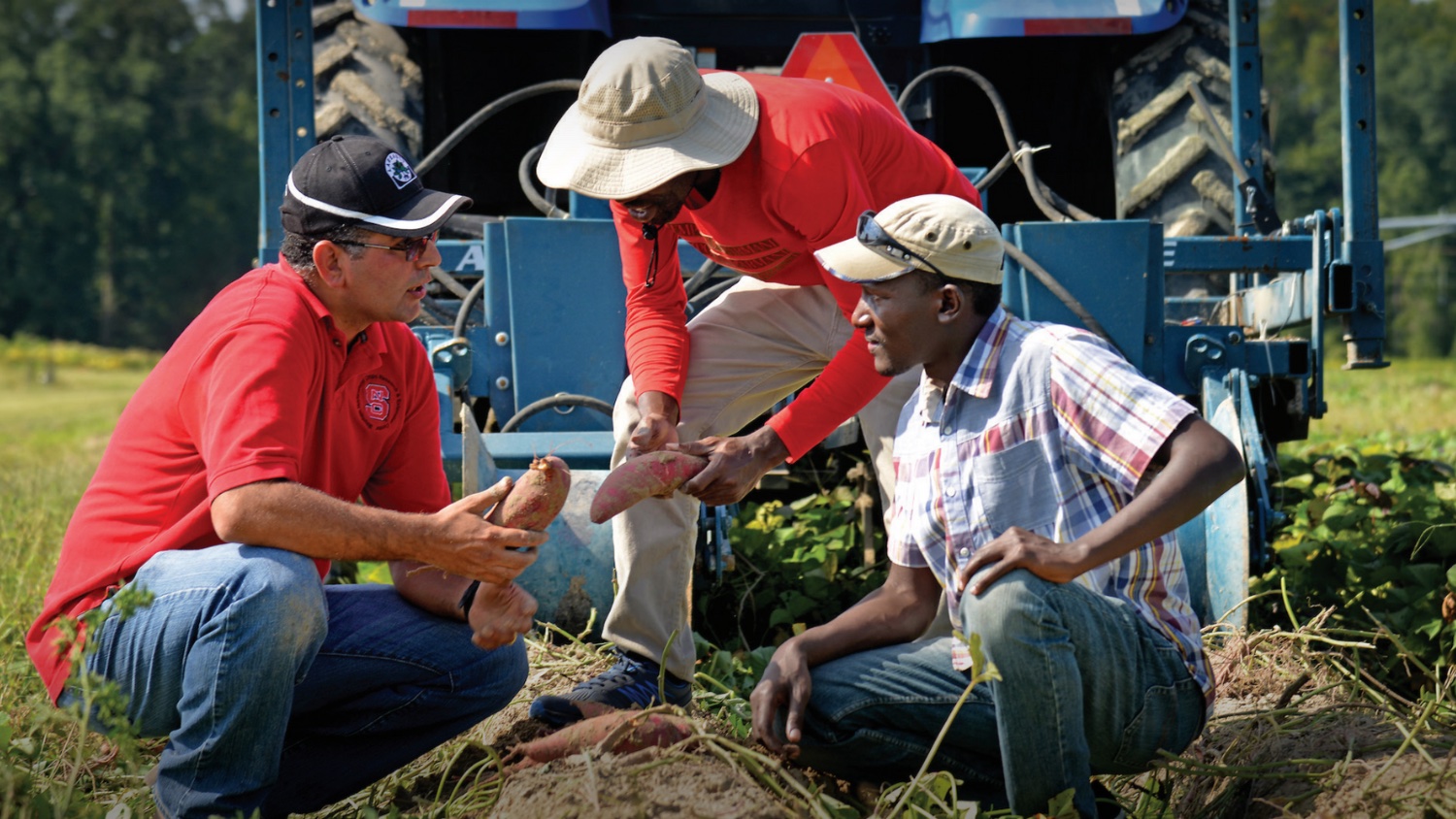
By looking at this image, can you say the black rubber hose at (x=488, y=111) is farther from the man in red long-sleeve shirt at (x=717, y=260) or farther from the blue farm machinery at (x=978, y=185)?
the man in red long-sleeve shirt at (x=717, y=260)

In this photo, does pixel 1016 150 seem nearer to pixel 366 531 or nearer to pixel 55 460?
pixel 366 531

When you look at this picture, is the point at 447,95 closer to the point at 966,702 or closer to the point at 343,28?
the point at 343,28

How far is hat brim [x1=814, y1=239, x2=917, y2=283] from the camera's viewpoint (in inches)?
101

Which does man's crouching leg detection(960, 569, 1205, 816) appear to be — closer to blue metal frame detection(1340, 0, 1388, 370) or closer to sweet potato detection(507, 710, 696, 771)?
sweet potato detection(507, 710, 696, 771)

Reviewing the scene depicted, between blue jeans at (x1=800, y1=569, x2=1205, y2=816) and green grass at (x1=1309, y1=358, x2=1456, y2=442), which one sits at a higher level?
green grass at (x1=1309, y1=358, x2=1456, y2=442)

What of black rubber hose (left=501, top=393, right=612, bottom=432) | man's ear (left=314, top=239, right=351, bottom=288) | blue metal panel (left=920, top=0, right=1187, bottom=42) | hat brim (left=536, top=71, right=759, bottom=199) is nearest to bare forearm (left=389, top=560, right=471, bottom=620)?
man's ear (left=314, top=239, right=351, bottom=288)

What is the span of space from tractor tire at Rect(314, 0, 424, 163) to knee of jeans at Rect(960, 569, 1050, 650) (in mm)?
3157

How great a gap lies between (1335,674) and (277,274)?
2.56 metres

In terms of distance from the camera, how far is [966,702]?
2.53 m

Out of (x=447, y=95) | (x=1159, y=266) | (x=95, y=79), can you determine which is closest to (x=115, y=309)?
(x=95, y=79)

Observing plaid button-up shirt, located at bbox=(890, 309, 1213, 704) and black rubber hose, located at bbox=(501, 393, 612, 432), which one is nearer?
plaid button-up shirt, located at bbox=(890, 309, 1213, 704)

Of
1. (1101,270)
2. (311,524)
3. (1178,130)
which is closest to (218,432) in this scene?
(311,524)

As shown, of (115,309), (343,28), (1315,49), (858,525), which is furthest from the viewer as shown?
(1315,49)

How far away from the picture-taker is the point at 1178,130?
4754mm
